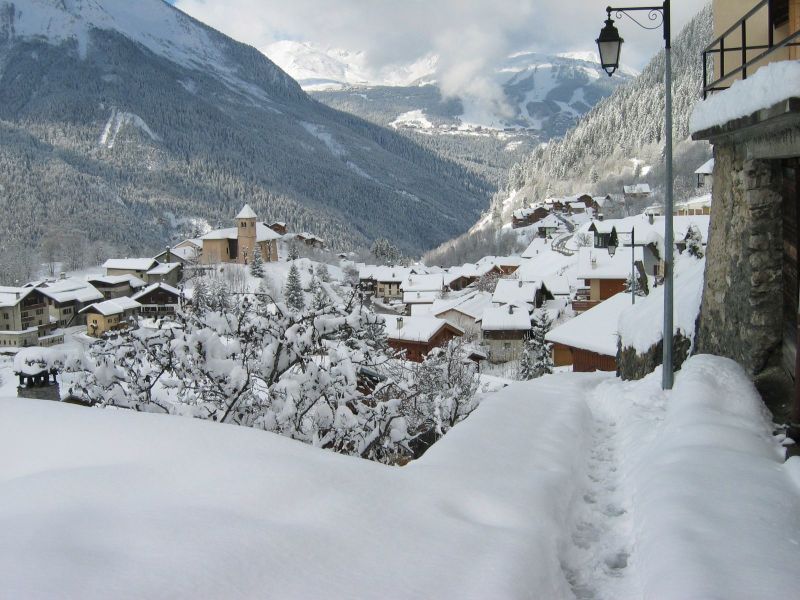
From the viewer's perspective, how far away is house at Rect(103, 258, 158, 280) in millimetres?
98750

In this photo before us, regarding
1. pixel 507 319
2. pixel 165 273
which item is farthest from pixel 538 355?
pixel 165 273

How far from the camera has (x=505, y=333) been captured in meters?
50.6

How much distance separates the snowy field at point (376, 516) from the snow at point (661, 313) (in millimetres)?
3967

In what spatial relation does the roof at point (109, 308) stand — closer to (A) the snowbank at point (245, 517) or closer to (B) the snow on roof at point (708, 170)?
(B) the snow on roof at point (708, 170)

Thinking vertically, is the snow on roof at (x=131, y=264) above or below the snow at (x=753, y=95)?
below

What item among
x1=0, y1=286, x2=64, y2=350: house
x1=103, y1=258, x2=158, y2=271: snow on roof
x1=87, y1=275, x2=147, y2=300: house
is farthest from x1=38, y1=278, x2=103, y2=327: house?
x1=103, y1=258, x2=158, y2=271: snow on roof

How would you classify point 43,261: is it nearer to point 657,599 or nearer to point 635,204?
point 635,204

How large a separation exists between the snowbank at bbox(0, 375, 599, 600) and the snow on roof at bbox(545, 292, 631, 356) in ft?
56.4

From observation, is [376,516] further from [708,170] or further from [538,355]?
[538,355]

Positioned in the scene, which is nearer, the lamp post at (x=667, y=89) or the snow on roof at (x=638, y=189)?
the lamp post at (x=667, y=89)

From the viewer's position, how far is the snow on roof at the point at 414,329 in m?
44.9

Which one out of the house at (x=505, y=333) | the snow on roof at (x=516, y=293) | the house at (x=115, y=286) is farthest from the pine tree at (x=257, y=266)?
the house at (x=505, y=333)

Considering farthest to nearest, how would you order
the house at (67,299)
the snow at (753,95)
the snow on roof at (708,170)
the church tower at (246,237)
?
the church tower at (246,237) → the house at (67,299) → the snow on roof at (708,170) → the snow at (753,95)

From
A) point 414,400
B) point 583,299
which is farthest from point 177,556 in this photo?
point 583,299
